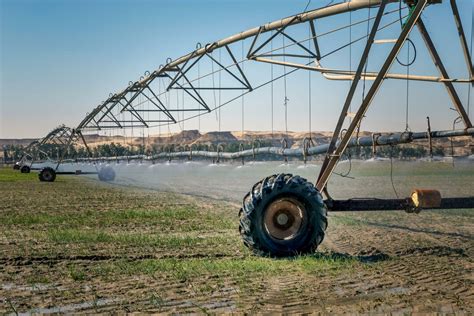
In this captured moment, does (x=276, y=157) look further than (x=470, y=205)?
Yes

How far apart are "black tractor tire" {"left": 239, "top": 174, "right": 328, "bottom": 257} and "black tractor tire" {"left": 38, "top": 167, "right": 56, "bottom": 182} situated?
111 feet

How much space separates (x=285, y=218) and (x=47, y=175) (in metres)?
34.3

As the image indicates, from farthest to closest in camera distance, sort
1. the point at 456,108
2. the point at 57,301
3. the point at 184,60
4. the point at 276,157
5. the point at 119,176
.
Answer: the point at 119,176, the point at 184,60, the point at 276,157, the point at 456,108, the point at 57,301

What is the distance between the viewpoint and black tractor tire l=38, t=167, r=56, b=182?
40.6m

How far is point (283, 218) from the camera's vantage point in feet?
28.6

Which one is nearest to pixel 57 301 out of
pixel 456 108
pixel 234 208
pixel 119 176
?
pixel 456 108

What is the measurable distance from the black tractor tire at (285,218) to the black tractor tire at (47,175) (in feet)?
111

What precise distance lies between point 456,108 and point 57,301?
652cm

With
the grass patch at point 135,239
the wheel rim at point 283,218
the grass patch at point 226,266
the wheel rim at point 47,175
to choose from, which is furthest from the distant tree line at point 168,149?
the grass patch at point 226,266

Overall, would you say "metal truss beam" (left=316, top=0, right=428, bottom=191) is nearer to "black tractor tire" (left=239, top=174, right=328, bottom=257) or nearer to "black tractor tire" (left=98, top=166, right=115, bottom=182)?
"black tractor tire" (left=239, top=174, right=328, bottom=257)

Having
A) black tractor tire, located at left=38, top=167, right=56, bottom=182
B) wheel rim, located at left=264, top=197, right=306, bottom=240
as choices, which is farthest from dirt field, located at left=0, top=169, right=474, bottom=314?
black tractor tire, located at left=38, top=167, right=56, bottom=182

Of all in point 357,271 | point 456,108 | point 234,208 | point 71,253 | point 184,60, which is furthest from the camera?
point 184,60

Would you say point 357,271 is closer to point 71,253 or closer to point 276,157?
point 71,253

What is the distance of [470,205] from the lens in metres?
9.35
